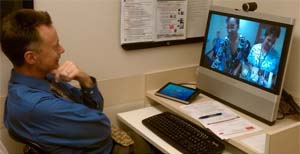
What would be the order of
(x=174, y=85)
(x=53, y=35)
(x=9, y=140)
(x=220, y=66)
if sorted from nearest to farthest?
(x=53, y=35) < (x=9, y=140) < (x=220, y=66) < (x=174, y=85)

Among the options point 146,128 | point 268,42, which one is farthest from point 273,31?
point 146,128

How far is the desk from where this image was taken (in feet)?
5.75

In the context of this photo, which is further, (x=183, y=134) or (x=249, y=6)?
(x=249, y=6)

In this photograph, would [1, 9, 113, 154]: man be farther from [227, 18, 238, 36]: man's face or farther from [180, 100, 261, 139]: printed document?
[227, 18, 238, 36]: man's face

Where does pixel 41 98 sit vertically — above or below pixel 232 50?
below

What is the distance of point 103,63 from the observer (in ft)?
6.97

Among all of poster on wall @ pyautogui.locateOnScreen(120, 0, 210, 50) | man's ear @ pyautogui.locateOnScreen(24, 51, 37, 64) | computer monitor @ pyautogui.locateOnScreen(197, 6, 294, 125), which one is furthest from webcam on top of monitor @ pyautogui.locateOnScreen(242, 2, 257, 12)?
man's ear @ pyautogui.locateOnScreen(24, 51, 37, 64)

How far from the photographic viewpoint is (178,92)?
7.27 feet

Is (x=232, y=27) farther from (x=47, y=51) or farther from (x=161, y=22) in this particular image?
(x=47, y=51)

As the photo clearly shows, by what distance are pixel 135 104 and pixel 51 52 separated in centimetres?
80

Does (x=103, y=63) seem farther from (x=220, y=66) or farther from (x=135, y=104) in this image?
(x=220, y=66)

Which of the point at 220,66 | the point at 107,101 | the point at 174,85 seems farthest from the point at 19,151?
the point at 220,66

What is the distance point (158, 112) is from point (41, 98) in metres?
0.85

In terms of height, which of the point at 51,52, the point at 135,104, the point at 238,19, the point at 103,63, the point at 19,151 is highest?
the point at 238,19
